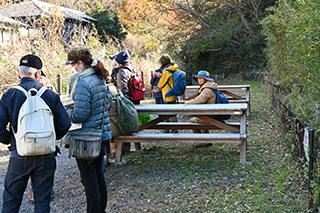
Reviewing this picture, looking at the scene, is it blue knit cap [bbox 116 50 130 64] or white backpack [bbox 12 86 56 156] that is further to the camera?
blue knit cap [bbox 116 50 130 64]

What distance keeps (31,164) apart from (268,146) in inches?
171

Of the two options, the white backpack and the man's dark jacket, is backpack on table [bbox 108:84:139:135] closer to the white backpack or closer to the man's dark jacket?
the man's dark jacket

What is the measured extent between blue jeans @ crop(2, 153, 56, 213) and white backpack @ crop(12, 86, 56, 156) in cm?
13

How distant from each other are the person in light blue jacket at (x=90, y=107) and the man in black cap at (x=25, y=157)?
0.25 metres

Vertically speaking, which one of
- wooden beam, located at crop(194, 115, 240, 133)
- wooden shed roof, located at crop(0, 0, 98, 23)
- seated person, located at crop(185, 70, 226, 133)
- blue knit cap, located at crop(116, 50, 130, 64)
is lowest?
wooden beam, located at crop(194, 115, 240, 133)

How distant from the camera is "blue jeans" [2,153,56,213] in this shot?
2.75m

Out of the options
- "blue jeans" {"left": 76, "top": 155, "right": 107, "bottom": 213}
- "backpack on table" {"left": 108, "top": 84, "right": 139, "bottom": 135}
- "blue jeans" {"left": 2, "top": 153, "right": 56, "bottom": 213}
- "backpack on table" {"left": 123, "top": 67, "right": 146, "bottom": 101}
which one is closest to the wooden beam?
"backpack on table" {"left": 108, "top": 84, "right": 139, "bottom": 135}

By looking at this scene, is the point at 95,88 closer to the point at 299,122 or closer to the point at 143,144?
the point at 299,122

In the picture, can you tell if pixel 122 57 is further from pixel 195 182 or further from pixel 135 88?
pixel 195 182

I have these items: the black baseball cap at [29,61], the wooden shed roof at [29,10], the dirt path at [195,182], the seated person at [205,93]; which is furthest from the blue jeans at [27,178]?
the wooden shed roof at [29,10]

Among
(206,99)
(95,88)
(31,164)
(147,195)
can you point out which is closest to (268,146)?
(206,99)

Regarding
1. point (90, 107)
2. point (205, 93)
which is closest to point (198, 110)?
point (205, 93)

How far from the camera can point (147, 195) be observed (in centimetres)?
407

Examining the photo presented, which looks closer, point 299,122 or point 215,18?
point 299,122
